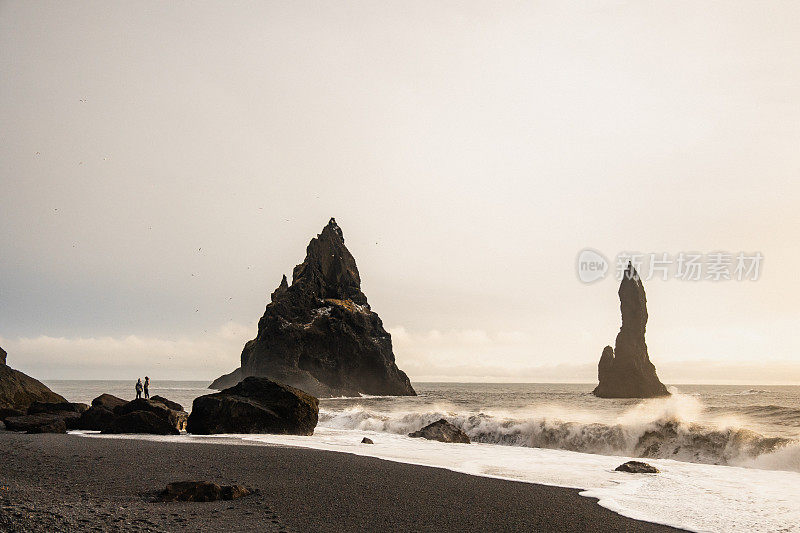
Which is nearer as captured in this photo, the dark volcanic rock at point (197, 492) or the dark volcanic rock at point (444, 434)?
the dark volcanic rock at point (197, 492)

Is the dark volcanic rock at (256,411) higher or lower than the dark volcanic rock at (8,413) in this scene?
higher

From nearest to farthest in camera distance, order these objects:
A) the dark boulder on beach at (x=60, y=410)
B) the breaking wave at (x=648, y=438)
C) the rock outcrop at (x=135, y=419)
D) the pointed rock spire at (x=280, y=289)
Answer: the breaking wave at (x=648, y=438)
the rock outcrop at (x=135, y=419)
the dark boulder on beach at (x=60, y=410)
the pointed rock spire at (x=280, y=289)

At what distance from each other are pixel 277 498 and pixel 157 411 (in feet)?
53.5

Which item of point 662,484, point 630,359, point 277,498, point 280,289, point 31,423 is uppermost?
point 280,289

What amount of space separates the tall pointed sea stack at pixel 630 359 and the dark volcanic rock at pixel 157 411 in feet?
281

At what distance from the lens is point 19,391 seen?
32.4 meters

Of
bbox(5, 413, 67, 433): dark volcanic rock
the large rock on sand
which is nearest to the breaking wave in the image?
the large rock on sand

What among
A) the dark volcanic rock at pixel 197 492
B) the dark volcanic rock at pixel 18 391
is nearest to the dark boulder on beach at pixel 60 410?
the dark volcanic rock at pixel 18 391

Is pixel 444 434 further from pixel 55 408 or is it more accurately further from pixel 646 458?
pixel 55 408

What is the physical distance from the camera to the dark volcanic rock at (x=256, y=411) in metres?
22.8

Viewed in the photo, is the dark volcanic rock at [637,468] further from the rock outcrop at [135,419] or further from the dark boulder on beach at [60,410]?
the dark boulder on beach at [60,410]

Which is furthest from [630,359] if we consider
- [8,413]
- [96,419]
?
Answer: [8,413]

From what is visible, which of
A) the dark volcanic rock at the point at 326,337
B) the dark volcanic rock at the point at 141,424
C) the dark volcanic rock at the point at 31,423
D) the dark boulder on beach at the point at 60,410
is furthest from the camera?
the dark volcanic rock at the point at 326,337

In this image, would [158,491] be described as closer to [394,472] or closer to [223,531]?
[223,531]
